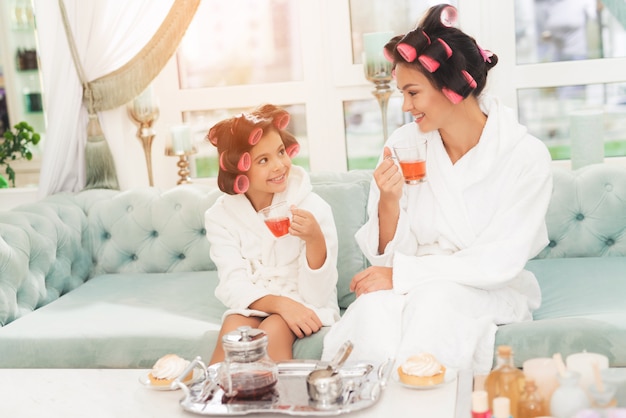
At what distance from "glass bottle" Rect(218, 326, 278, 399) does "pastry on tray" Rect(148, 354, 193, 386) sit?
128 mm

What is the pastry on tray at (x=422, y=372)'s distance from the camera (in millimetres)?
1901

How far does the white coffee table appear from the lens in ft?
6.01

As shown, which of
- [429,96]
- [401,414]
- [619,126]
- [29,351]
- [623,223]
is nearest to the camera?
[401,414]

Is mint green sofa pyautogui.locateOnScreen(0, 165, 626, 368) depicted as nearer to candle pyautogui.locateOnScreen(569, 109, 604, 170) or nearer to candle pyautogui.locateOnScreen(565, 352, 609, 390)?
candle pyautogui.locateOnScreen(569, 109, 604, 170)

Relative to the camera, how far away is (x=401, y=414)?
70.9 inches

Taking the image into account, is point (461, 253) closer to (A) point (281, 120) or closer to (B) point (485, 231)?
(B) point (485, 231)

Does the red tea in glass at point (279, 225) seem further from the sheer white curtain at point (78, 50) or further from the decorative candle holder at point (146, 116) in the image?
the sheer white curtain at point (78, 50)

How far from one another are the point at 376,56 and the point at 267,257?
109 centimetres

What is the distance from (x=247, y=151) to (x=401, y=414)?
1112 mm

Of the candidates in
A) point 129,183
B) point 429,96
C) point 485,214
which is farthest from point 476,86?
point 129,183

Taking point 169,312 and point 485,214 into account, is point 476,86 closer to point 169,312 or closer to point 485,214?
point 485,214

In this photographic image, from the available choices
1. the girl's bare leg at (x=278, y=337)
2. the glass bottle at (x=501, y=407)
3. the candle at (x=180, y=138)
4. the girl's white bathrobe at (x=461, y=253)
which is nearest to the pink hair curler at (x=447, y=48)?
the girl's white bathrobe at (x=461, y=253)

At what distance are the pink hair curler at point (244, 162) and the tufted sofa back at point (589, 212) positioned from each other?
1.14 m

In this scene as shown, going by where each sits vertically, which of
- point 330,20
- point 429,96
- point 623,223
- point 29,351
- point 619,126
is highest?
point 330,20
